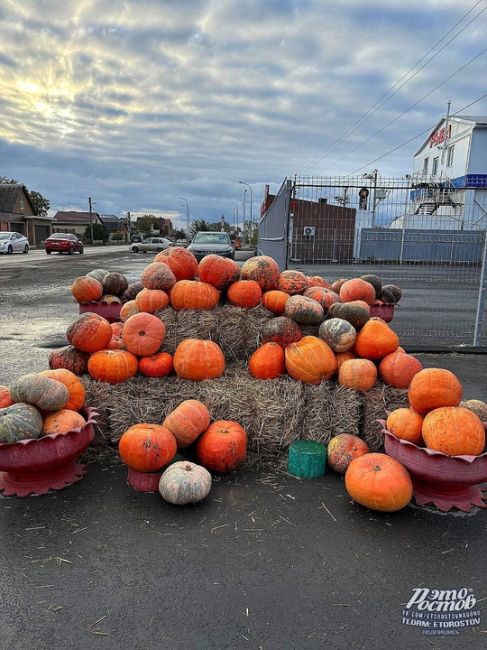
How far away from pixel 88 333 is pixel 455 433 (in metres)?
3.10

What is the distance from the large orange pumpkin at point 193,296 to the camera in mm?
4781

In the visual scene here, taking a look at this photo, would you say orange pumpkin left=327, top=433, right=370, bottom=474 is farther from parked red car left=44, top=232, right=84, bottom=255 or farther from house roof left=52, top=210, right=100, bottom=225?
house roof left=52, top=210, right=100, bottom=225

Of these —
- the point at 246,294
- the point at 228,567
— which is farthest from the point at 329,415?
the point at 228,567

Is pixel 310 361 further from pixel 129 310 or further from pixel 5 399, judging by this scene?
pixel 5 399

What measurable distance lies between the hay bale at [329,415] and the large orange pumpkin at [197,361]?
0.88m

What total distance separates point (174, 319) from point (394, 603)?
3.04m

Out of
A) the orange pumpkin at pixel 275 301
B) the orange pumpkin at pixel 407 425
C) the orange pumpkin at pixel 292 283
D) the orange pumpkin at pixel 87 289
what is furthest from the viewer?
the orange pumpkin at pixel 87 289

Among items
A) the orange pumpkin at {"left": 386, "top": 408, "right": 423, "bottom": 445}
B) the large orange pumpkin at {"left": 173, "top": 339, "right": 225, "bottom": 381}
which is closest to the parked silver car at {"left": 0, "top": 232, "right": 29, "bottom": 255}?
the large orange pumpkin at {"left": 173, "top": 339, "right": 225, "bottom": 381}

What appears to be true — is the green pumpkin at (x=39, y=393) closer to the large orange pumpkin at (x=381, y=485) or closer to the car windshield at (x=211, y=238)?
the large orange pumpkin at (x=381, y=485)

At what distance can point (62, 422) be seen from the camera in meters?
3.34

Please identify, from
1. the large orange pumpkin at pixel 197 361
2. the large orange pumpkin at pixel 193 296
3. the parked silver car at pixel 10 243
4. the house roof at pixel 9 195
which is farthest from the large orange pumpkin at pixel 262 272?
the house roof at pixel 9 195

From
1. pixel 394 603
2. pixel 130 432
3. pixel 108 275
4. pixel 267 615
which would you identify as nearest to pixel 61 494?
pixel 130 432

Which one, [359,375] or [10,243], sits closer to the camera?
[359,375]

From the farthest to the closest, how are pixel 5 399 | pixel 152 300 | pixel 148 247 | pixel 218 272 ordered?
pixel 148 247 → pixel 218 272 → pixel 152 300 → pixel 5 399
